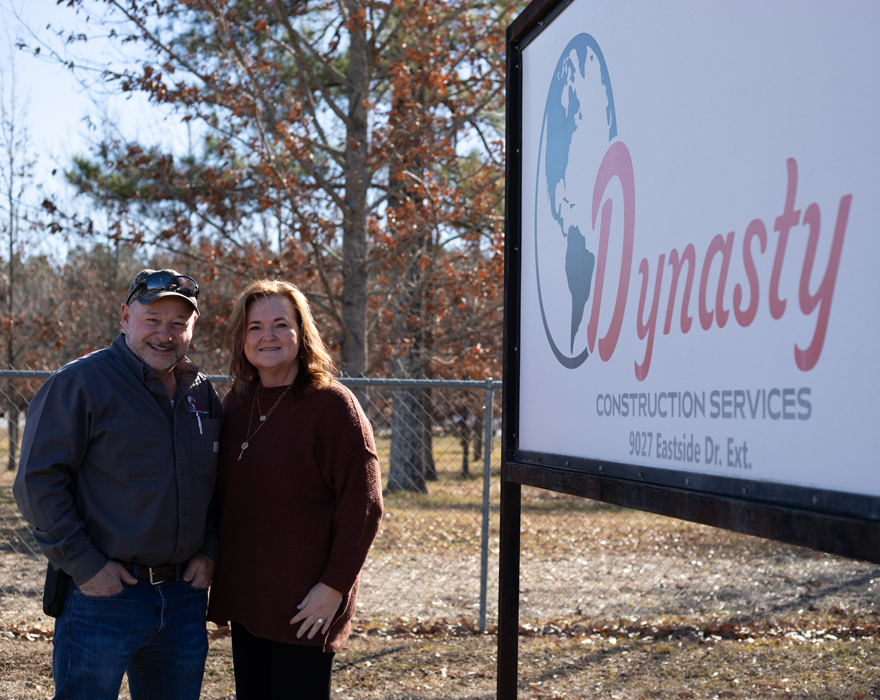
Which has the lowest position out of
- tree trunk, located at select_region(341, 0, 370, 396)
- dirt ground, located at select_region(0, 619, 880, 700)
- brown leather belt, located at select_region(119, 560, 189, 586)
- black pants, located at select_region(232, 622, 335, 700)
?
dirt ground, located at select_region(0, 619, 880, 700)

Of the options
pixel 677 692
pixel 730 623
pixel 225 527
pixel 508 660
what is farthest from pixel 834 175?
pixel 730 623

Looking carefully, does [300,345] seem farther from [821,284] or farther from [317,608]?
[821,284]

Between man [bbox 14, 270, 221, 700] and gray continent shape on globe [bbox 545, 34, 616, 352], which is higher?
gray continent shape on globe [bbox 545, 34, 616, 352]

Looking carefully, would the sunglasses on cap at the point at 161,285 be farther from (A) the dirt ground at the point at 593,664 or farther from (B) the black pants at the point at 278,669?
(A) the dirt ground at the point at 593,664

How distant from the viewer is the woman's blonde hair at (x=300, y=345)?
9.61 feet

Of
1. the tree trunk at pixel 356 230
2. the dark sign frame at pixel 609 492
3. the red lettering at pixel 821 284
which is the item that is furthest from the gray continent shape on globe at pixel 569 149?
the tree trunk at pixel 356 230

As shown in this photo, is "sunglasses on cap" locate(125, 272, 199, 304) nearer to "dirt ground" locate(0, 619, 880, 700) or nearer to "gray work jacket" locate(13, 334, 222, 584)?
"gray work jacket" locate(13, 334, 222, 584)

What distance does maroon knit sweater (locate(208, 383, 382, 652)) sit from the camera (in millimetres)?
2734

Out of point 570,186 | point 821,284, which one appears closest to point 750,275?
point 821,284

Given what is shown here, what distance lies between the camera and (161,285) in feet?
9.36

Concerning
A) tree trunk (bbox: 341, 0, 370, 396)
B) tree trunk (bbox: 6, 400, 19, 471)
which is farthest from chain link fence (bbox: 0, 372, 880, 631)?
tree trunk (bbox: 341, 0, 370, 396)

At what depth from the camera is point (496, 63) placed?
1001 cm

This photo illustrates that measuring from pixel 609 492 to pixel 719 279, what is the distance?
0.70m

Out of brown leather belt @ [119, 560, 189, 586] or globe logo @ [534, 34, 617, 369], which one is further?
brown leather belt @ [119, 560, 189, 586]
